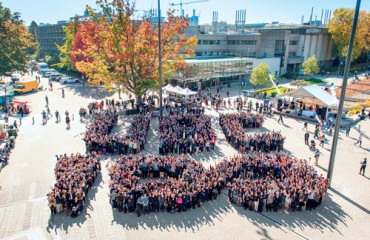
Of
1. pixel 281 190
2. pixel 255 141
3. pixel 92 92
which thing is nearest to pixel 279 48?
pixel 92 92

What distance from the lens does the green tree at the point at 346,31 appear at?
59.1 metres

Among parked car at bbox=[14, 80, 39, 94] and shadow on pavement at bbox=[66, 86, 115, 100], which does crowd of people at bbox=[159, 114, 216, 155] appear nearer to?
shadow on pavement at bbox=[66, 86, 115, 100]

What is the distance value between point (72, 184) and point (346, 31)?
2565 inches

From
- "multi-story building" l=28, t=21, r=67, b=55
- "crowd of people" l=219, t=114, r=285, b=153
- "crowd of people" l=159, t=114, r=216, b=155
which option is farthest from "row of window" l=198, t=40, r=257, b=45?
"multi-story building" l=28, t=21, r=67, b=55

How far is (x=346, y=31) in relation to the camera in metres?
60.1

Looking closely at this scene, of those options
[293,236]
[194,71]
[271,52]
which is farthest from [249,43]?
[293,236]

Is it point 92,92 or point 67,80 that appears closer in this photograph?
point 92,92

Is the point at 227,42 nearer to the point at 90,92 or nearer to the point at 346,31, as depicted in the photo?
the point at 346,31

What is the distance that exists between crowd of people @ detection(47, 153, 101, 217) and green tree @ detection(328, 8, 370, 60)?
59.7 metres

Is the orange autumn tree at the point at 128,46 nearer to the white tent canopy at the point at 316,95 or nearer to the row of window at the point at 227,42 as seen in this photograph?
the white tent canopy at the point at 316,95

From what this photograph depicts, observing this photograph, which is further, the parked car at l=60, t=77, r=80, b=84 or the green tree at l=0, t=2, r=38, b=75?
the parked car at l=60, t=77, r=80, b=84

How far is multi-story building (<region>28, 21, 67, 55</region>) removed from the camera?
79100 mm

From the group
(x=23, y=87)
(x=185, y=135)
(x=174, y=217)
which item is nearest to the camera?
(x=174, y=217)

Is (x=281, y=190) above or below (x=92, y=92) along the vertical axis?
above
